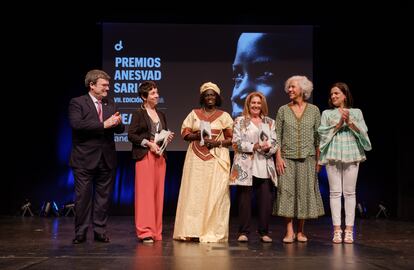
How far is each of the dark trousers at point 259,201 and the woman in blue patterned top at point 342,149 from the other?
0.54m

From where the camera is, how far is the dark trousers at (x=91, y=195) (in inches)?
179


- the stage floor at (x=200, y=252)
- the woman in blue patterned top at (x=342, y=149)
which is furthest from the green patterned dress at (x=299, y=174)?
the stage floor at (x=200, y=252)

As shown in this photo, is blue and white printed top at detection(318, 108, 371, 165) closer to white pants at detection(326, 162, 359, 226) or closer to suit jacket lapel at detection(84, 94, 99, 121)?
white pants at detection(326, 162, 359, 226)

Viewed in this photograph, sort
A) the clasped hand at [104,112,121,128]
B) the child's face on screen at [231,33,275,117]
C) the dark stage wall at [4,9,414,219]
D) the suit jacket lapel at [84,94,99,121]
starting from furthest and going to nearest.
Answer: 1. the dark stage wall at [4,9,414,219]
2. the child's face on screen at [231,33,275,117]
3. the suit jacket lapel at [84,94,99,121]
4. the clasped hand at [104,112,121,128]

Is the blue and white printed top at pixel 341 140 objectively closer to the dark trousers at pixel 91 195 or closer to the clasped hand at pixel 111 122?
the clasped hand at pixel 111 122

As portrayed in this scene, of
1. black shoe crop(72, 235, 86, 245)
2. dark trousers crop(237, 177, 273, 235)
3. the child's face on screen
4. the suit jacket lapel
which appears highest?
the child's face on screen

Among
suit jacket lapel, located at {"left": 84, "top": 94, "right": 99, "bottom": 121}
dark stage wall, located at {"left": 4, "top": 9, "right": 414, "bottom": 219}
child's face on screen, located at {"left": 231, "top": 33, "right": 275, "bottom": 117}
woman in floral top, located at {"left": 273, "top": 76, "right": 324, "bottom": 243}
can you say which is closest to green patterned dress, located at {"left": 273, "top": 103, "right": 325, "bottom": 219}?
woman in floral top, located at {"left": 273, "top": 76, "right": 324, "bottom": 243}

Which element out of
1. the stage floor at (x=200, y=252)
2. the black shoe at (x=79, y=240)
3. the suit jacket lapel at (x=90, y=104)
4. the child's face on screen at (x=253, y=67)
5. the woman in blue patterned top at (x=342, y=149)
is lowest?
the stage floor at (x=200, y=252)

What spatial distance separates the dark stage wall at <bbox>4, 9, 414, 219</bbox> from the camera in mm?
7457

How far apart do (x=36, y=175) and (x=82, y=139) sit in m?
3.26

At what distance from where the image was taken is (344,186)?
4.74 metres

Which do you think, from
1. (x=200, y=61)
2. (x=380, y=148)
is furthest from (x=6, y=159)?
(x=380, y=148)

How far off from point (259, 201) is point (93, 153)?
1.45m

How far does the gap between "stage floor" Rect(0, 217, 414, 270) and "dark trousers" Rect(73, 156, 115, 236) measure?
0.55ft
